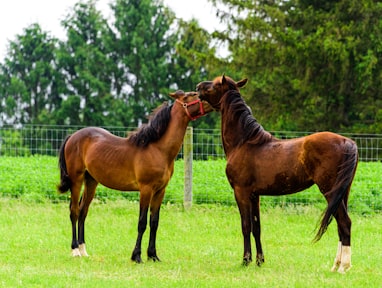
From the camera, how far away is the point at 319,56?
70.7ft

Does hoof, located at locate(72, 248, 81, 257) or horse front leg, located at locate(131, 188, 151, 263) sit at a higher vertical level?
horse front leg, located at locate(131, 188, 151, 263)

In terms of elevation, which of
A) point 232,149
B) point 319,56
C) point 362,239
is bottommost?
point 362,239

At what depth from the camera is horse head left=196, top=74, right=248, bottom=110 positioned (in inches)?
280

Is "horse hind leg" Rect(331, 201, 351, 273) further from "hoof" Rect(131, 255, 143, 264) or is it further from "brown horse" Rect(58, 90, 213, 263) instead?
"hoof" Rect(131, 255, 143, 264)

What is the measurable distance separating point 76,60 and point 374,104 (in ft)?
66.9

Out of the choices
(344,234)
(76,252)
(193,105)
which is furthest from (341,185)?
(76,252)

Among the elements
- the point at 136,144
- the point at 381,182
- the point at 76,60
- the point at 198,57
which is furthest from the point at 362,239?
the point at 76,60

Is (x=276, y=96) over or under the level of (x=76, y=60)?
A: under

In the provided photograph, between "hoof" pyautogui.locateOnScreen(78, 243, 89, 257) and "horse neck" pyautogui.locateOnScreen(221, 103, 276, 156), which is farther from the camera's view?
"hoof" pyautogui.locateOnScreen(78, 243, 89, 257)

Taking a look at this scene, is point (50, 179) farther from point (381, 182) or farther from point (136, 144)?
point (381, 182)

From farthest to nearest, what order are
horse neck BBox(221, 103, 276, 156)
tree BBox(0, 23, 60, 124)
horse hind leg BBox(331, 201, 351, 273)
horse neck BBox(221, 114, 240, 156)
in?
1. tree BBox(0, 23, 60, 124)
2. horse neck BBox(221, 114, 240, 156)
3. horse neck BBox(221, 103, 276, 156)
4. horse hind leg BBox(331, 201, 351, 273)

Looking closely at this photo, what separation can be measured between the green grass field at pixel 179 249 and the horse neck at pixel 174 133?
125 centimetres

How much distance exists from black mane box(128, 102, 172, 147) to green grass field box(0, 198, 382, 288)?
1354 millimetres

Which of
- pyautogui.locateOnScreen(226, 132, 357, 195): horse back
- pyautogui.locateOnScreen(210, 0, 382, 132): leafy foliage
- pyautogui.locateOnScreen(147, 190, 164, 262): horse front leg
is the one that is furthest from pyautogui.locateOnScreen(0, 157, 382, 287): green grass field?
pyautogui.locateOnScreen(210, 0, 382, 132): leafy foliage
